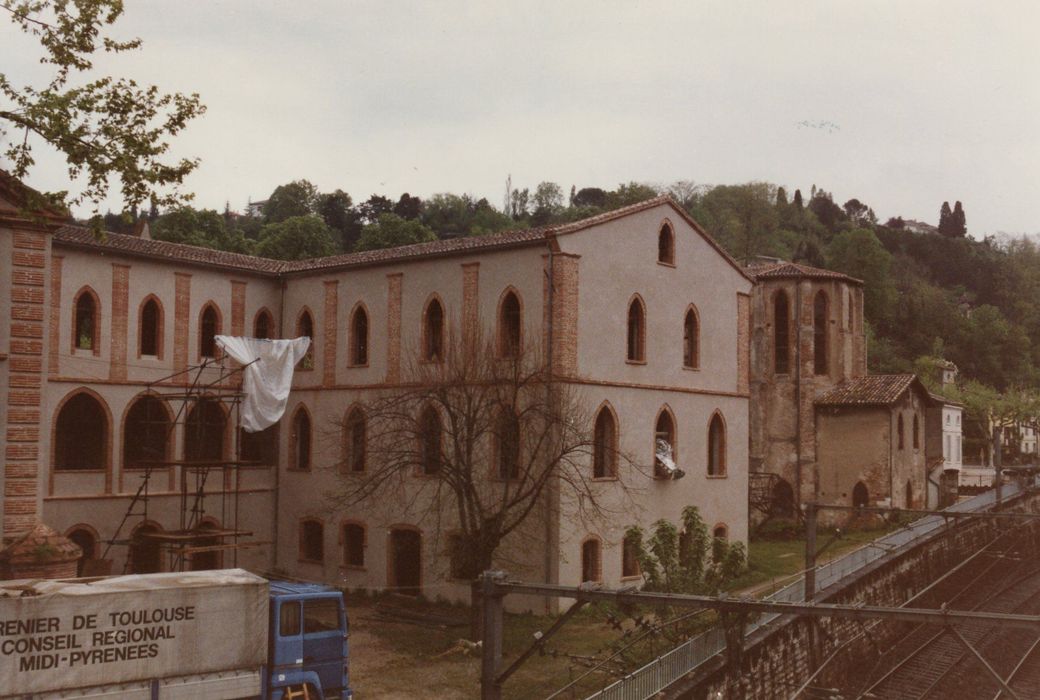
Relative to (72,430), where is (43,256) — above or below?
above

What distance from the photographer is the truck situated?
543 inches

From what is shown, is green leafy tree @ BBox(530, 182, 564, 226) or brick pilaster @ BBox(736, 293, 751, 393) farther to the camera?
green leafy tree @ BBox(530, 182, 564, 226)

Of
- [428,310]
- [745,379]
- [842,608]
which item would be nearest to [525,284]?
[428,310]

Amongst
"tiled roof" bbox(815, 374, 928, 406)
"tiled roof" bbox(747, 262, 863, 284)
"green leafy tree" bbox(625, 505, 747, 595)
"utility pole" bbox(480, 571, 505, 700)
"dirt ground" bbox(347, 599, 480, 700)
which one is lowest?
"dirt ground" bbox(347, 599, 480, 700)

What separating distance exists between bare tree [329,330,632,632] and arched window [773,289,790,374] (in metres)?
17.0

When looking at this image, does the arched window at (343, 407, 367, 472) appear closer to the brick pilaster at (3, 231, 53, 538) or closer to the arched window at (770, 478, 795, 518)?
the brick pilaster at (3, 231, 53, 538)

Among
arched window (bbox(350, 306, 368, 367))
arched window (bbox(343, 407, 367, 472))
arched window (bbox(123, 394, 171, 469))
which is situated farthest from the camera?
arched window (bbox(350, 306, 368, 367))

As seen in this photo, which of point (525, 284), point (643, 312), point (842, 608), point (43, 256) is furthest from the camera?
point (643, 312)

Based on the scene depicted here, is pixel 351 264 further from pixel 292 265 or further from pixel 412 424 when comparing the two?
pixel 412 424

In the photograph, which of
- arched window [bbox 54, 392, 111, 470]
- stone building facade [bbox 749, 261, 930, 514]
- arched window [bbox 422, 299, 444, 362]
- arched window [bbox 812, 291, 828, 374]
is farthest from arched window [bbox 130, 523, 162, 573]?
arched window [bbox 812, 291, 828, 374]

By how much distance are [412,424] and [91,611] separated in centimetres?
1336

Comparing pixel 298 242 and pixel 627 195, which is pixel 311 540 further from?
pixel 627 195

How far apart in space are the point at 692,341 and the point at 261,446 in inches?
587

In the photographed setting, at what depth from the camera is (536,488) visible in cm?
2352
